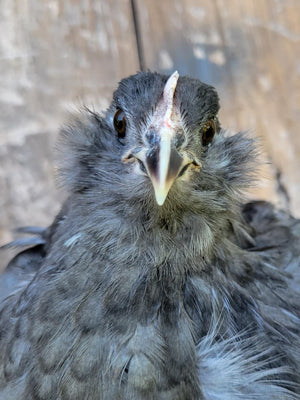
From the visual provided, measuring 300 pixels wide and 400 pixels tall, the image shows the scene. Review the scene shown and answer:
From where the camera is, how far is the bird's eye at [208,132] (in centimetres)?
128

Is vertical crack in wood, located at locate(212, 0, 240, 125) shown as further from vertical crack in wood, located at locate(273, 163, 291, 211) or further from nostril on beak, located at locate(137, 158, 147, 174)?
nostril on beak, located at locate(137, 158, 147, 174)

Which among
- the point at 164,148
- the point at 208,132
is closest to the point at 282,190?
the point at 208,132

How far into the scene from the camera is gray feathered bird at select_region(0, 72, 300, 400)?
1048mm

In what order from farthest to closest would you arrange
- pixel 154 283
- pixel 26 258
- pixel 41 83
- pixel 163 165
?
pixel 41 83, pixel 26 258, pixel 154 283, pixel 163 165

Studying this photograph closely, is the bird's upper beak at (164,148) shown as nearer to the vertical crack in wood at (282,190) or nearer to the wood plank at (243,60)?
the wood plank at (243,60)

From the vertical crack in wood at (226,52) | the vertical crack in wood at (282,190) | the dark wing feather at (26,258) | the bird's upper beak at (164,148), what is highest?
the vertical crack in wood at (226,52)

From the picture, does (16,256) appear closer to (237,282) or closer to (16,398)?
(16,398)

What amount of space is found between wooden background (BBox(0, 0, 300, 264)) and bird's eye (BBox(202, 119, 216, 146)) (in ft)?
1.41

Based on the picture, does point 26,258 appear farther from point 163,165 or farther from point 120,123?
point 163,165

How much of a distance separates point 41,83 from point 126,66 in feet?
0.89

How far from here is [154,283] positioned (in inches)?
44.3

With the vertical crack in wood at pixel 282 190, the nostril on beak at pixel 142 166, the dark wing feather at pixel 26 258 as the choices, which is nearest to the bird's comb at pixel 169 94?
the nostril on beak at pixel 142 166

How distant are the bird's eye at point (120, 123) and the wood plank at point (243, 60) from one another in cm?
46

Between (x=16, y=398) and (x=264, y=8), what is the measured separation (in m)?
1.38
